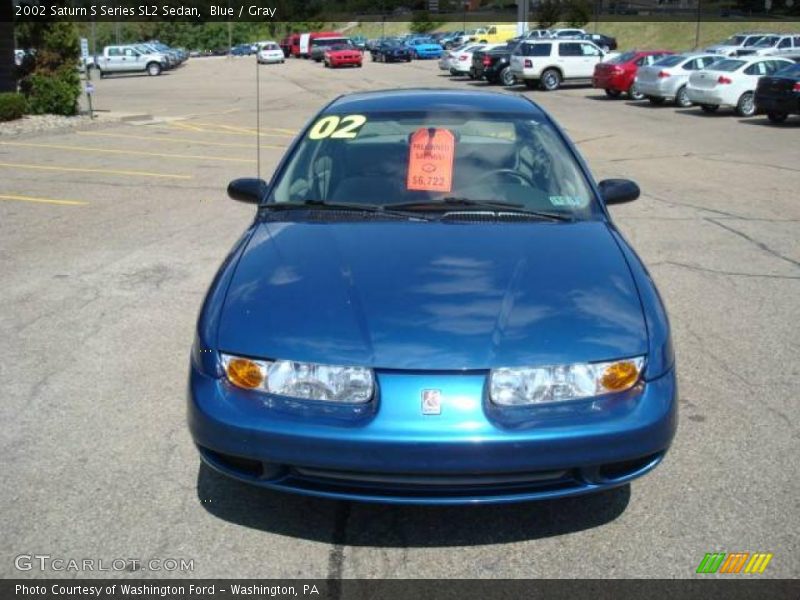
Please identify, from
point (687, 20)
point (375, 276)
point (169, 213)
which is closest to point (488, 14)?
point (687, 20)

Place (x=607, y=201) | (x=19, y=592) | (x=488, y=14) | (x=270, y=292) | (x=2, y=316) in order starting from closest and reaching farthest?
(x=19, y=592) < (x=270, y=292) < (x=607, y=201) < (x=2, y=316) < (x=488, y=14)

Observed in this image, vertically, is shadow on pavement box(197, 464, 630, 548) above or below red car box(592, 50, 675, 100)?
below

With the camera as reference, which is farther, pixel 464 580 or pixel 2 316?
pixel 2 316

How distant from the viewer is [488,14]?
9744 centimetres

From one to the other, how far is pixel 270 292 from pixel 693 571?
6.15ft

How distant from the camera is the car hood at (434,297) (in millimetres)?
2988

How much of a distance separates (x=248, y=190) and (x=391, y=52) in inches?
2071

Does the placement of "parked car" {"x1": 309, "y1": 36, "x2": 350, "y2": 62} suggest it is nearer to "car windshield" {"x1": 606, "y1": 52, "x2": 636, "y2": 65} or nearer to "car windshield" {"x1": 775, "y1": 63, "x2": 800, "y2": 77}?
"car windshield" {"x1": 606, "y1": 52, "x2": 636, "y2": 65}

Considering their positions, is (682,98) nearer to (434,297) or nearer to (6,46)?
(6,46)

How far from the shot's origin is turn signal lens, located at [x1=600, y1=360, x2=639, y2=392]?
9.83 feet

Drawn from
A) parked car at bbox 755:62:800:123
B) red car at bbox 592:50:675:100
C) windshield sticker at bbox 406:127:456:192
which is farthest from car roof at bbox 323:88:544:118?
red car at bbox 592:50:675:100

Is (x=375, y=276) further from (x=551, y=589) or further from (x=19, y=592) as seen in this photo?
(x=19, y=592)

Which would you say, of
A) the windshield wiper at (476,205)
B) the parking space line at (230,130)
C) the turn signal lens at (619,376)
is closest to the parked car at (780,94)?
the parking space line at (230,130)

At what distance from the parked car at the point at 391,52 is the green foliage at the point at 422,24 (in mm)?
27487
